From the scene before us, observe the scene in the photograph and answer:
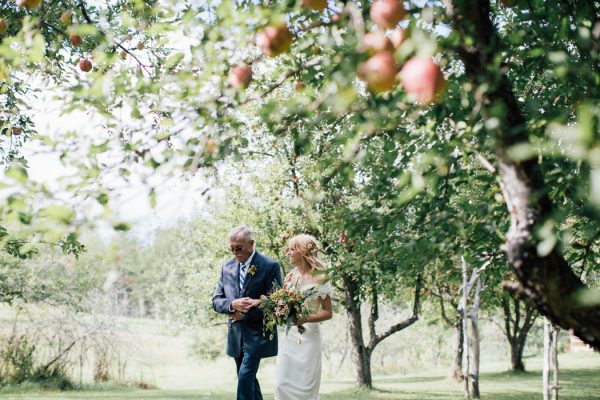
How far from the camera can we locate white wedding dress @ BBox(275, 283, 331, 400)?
19.7 ft

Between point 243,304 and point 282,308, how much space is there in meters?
0.42

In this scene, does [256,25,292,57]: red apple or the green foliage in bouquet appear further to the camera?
the green foliage in bouquet

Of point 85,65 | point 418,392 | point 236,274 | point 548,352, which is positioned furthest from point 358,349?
point 85,65

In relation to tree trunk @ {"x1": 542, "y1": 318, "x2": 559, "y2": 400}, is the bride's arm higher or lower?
higher

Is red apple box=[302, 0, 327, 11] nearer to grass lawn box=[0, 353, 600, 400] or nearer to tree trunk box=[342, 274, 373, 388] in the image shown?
grass lawn box=[0, 353, 600, 400]

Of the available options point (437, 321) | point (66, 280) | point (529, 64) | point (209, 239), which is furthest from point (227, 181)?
point (529, 64)

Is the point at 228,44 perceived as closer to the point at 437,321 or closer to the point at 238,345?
the point at 238,345

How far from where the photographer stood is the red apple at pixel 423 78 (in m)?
1.85

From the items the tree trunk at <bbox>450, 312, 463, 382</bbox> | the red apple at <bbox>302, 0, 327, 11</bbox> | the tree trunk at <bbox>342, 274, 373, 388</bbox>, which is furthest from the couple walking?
the tree trunk at <bbox>450, 312, 463, 382</bbox>

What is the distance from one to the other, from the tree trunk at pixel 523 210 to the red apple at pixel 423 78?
→ 210 millimetres

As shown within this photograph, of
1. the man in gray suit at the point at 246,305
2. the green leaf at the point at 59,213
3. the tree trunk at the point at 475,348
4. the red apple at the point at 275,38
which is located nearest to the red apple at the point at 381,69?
the red apple at the point at 275,38

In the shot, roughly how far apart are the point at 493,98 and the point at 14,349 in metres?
14.8

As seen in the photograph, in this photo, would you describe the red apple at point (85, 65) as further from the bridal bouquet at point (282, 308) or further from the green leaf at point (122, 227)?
the green leaf at point (122, 227)

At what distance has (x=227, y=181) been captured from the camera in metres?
14.7
